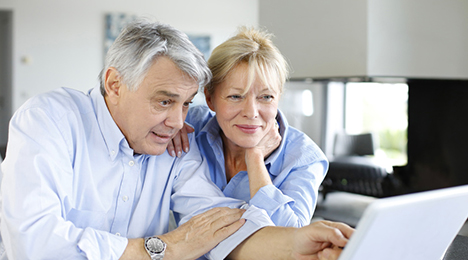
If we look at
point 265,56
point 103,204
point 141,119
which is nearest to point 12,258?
point 103,204

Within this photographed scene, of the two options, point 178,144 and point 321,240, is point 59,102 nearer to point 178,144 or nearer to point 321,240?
point 178,144

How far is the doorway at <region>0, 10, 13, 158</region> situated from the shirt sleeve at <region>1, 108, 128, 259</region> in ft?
19.0

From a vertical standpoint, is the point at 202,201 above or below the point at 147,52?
below

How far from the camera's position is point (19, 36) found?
6387 mm

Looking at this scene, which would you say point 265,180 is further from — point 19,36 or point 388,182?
point 19,36

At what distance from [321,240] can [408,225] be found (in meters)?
0.28

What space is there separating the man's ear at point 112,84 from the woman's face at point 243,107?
14.3 inches

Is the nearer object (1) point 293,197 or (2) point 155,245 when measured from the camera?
(2) point 155,245

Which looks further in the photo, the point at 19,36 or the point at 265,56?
the point at 19,36

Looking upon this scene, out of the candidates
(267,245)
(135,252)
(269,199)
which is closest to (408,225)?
(267,245)

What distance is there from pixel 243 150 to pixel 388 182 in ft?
6.72

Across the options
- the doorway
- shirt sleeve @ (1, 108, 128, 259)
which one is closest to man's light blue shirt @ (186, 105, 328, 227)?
shirt sleeve @ (1, 108, 128, 259)

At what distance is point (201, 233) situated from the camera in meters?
1.27

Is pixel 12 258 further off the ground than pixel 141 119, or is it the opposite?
pixel 141 119
